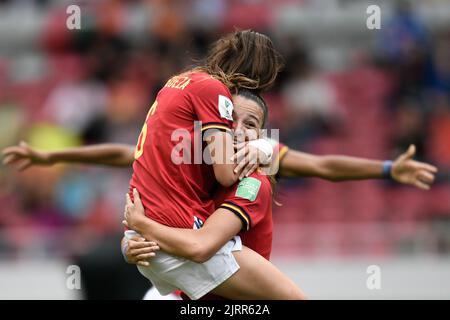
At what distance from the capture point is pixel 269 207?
15.8 ft

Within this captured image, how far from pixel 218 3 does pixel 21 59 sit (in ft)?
10.4

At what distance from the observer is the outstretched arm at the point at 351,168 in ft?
18.6

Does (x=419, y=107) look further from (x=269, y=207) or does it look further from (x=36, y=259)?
(x=269, y=207)

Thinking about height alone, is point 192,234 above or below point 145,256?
above

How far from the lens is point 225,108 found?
461 cm

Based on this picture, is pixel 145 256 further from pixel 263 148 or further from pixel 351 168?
pixel 351 168

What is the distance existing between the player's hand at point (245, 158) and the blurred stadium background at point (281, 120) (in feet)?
9.37

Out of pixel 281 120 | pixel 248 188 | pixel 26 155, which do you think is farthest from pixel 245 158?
pixel 281 120

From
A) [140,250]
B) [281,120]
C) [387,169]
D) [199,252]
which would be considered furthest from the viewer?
[281,120]

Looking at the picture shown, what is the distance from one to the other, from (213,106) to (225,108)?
62 mm

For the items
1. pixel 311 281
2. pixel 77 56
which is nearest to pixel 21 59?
pixel 77 56

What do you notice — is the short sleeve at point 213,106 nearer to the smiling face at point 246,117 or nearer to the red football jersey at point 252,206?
the smiling face at point 246,117

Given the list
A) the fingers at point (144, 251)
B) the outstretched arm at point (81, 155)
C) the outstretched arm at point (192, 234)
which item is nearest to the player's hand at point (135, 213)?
the outstretched arm at point (192, 234)

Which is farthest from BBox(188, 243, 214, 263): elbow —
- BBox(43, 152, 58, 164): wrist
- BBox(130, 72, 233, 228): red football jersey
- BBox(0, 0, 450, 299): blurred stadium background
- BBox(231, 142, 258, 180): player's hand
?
BBox(0, 0, 450, 299): blurred stadium background
